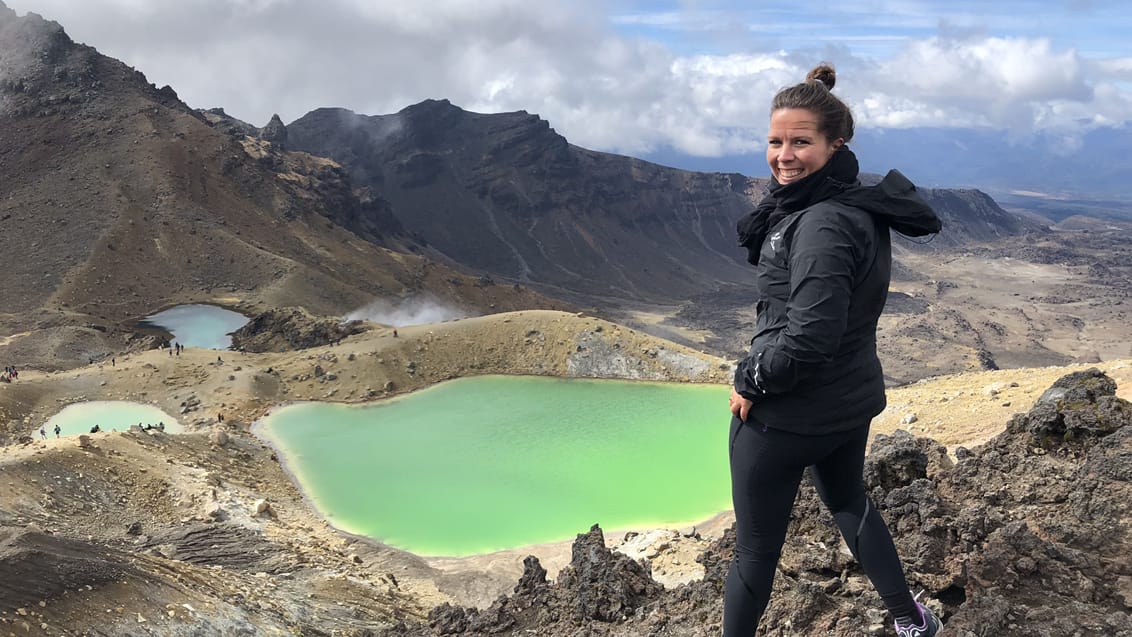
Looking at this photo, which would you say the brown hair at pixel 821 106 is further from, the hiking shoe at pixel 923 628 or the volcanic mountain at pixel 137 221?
the volcanic mountain at pixel 137 221

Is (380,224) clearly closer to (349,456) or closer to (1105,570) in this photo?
(349,456)

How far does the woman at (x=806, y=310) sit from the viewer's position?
338 cm

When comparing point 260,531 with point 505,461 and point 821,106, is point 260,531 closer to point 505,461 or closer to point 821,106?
point 505,461

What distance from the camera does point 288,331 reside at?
46750mm

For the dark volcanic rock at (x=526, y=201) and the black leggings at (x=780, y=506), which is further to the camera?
the dark volcanic rock at (x=526, y=201)

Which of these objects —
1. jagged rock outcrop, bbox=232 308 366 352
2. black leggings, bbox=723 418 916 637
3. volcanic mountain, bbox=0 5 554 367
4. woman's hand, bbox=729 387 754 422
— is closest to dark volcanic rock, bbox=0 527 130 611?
black leggings, bbox=723 418 916 637

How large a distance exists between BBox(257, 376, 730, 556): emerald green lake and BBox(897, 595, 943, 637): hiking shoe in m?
16.6

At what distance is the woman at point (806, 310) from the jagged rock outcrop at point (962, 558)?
74.5 inches

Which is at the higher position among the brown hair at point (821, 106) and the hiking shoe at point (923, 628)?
the brown hair at point (821, 106)

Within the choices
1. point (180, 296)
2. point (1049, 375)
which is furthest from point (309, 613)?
point (180, 296)

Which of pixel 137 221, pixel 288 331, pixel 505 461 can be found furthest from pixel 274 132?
pixel 505 461

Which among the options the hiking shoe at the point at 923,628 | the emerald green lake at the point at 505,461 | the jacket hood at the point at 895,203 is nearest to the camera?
the jacket hood at the point at 895,203

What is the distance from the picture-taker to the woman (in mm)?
3383

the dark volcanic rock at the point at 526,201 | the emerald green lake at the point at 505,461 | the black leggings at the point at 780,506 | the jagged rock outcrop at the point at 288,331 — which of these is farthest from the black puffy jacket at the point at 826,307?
the dark volcanic rock at the point at 526,201
